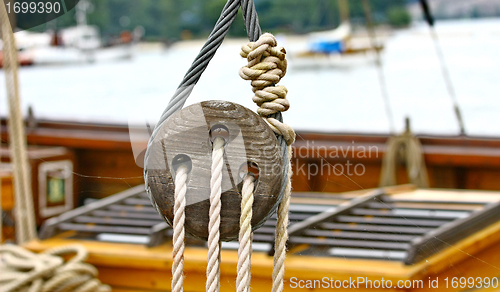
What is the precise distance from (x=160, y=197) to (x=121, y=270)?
852 mm

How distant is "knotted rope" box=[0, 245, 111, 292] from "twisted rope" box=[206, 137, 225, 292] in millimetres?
888

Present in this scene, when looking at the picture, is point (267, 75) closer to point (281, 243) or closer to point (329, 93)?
point (281, 243)

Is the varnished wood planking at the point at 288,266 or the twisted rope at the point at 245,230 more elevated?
the twisted rope at the point at 245,230

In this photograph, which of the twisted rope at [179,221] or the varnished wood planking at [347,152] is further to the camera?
the varnished wood planking at [347,152]

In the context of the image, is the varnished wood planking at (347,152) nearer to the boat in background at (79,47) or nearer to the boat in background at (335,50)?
the boat in background at (79,47)

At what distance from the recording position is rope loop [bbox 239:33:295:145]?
0.59 metres

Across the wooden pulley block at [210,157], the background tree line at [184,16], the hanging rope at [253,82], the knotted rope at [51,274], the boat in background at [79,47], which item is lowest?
the knotted rope at [51,274]

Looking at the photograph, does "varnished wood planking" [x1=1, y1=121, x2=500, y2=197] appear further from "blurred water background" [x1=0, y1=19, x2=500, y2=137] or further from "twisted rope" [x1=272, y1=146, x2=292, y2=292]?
"twisted rope" [x1=272, y1=146, x2=292, y2=292]

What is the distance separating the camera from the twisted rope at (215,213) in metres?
0.56

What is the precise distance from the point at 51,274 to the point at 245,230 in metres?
1.01

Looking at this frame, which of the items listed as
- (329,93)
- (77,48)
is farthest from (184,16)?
(329,93)

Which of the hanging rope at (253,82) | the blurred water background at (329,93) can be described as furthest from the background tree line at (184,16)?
the hanging rope at (253,82)

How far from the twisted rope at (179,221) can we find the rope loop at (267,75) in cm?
12

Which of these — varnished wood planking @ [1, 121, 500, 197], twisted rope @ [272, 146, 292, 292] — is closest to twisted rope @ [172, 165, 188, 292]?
twisted rope @ [272, 146, 292, 292]
